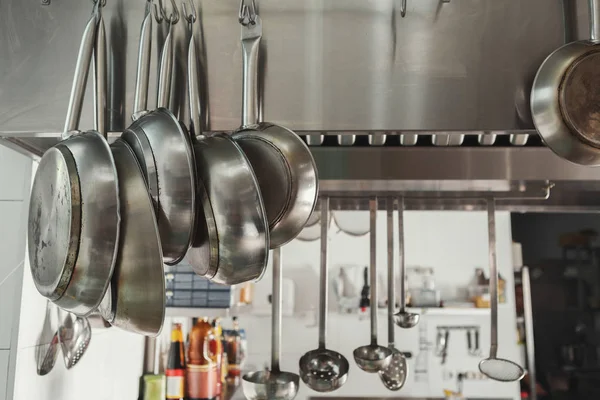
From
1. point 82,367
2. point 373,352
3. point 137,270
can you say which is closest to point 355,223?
point 373,352

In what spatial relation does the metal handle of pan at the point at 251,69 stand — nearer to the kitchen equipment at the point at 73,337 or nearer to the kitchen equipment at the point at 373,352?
the kitchen equipment at the point at 373,352

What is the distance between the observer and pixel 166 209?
0.45 m

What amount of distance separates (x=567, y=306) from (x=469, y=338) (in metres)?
0.56

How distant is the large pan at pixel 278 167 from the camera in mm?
560

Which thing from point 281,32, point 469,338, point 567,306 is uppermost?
point 281,32

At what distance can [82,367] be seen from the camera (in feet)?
3.88

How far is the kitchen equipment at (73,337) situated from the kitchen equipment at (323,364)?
19.1 inches

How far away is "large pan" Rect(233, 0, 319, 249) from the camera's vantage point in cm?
56

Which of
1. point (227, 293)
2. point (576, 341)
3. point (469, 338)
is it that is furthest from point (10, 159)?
point (469, 338)

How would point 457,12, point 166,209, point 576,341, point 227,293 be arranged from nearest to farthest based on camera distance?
point 166,209 → point 457,12 → point 227,293 → point 576,341

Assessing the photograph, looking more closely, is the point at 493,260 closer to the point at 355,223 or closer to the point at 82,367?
the point at 355,223

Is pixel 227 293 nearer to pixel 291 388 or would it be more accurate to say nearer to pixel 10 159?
pixel 291 388

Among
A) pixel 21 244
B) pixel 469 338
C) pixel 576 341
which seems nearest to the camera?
pixel 21 244

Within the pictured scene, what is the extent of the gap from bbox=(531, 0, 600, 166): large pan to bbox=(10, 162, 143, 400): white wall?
0.84 meters
